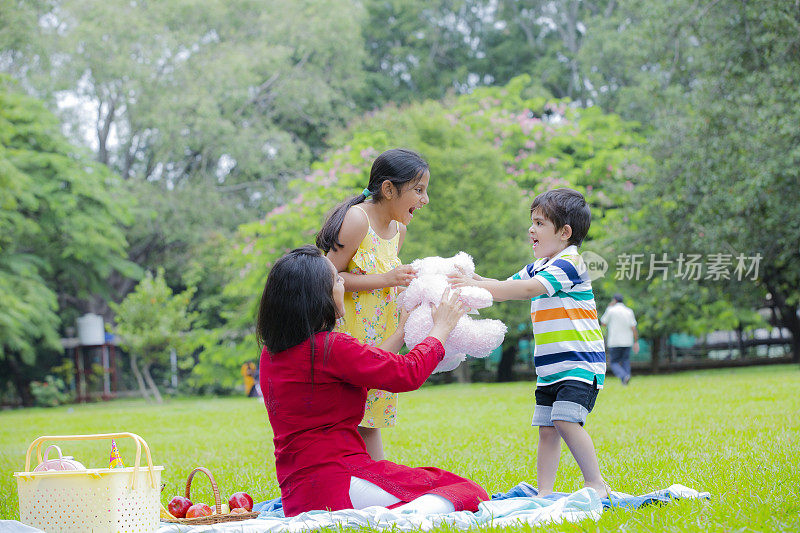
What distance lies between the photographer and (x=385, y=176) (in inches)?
162

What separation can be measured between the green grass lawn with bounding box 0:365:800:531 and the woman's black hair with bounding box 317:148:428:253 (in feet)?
5.59

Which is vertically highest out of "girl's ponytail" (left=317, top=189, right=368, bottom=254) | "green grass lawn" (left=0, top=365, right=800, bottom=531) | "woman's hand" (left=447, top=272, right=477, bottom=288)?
"girl's ponytail" (left=317, top=189, right=368, bottom=254)

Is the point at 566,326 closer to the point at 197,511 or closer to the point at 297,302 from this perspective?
the point at 297,302

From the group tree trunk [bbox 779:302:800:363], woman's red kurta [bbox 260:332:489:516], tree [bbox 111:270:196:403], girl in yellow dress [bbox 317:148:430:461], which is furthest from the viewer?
tree trunk [bbox 779:302:800:363]

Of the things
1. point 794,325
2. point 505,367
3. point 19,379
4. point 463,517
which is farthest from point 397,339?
point 19,379

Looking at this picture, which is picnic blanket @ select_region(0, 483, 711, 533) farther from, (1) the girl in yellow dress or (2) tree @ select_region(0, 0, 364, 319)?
(2) tree @ select_region(0, 0, 364, 319)

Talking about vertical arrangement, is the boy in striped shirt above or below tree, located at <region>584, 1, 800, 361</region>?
below

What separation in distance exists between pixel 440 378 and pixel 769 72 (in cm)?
1295

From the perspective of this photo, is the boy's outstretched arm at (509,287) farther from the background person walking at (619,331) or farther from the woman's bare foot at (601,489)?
the background person walking at (619,331)

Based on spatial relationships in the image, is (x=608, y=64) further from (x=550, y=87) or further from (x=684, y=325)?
(x=684, y=325)

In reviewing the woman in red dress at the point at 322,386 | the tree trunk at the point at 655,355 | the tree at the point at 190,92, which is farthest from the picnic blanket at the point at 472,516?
the tree at the point at 190,92

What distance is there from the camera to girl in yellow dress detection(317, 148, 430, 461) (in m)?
4.01

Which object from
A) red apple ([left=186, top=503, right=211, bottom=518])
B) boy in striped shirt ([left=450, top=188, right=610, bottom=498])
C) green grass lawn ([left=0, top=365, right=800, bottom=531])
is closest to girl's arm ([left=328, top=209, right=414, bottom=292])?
boy in striped shirt ([left=450, top=188, right=610, bottom=498])

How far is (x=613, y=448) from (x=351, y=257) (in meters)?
3.23
